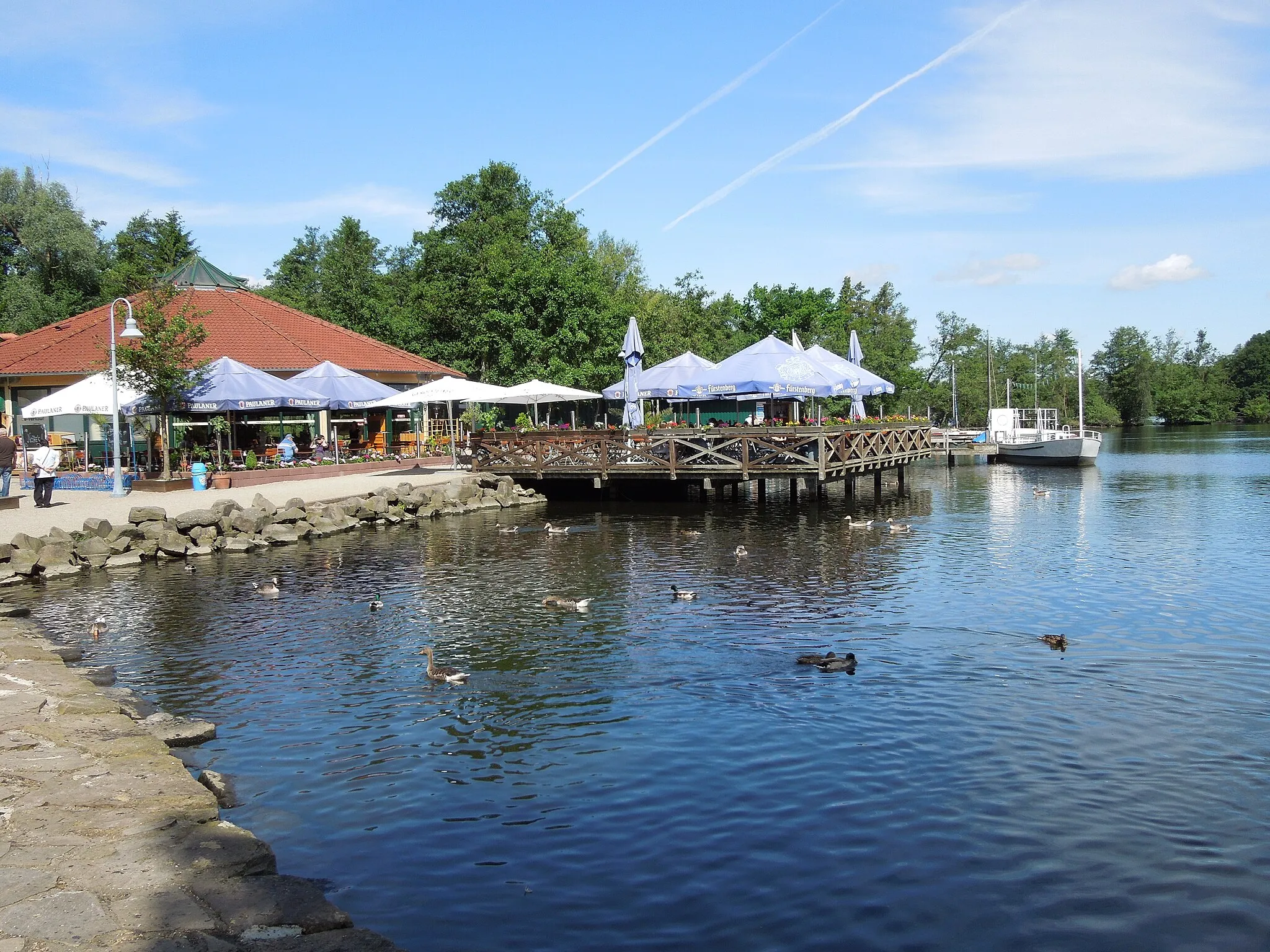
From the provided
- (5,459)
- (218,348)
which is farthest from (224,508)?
(218,348)

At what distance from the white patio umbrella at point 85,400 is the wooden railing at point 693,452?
10130 mm

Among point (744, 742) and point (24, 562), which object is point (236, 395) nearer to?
point (24, 562)

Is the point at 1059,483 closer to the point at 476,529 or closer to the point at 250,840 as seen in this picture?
the point at 476,529

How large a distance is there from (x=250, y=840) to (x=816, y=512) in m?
22.8

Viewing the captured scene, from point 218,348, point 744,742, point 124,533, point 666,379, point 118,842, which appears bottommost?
point 744,742

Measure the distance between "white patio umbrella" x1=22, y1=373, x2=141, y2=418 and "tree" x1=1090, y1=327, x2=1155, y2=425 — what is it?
117 meters

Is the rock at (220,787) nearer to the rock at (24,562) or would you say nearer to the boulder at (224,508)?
the rock at (24,562)

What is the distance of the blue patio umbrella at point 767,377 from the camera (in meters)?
28.9

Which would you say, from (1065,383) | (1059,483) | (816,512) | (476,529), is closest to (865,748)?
(476,529)

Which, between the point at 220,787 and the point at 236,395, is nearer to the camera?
the point at 220,787

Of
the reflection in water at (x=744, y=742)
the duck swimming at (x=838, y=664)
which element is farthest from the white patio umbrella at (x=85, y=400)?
the duck swimming at (x=838, y=664)

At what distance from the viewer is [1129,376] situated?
120812 mm

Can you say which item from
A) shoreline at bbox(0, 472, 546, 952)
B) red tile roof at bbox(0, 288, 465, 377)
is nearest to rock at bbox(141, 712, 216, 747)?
shoreline at bbox(0, 472, 546, 952)

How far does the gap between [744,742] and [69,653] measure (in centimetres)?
848
